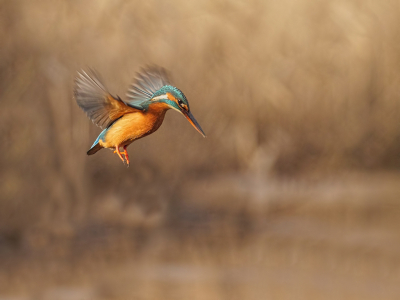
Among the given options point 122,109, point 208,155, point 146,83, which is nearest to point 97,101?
point 122,109

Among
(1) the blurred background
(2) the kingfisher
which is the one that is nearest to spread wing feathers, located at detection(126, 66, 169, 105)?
(2) the kingfisher

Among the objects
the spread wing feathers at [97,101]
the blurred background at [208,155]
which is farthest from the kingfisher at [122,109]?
the blurred background at [208,155]

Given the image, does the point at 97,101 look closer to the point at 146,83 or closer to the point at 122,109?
the point at 122,109

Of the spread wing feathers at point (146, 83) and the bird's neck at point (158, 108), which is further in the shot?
the spread wing feathers at point (146, 83)

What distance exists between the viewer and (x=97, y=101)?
1.10 metres

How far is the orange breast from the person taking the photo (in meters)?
1.07

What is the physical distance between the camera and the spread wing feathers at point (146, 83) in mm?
1211

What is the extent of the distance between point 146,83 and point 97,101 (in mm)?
169

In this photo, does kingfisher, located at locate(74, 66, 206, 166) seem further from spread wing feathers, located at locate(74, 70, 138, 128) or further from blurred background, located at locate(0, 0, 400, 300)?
blurred background, located at locate(0, 0, 400, 300)

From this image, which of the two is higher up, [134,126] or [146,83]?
[146,83]

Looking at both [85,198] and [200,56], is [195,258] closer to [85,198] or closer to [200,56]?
[85,198]

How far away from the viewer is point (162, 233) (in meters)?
27.6

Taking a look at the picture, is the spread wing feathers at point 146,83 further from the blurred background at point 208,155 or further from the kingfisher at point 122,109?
the blurred background at point 208,155

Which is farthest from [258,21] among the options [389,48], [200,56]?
[389,48]
